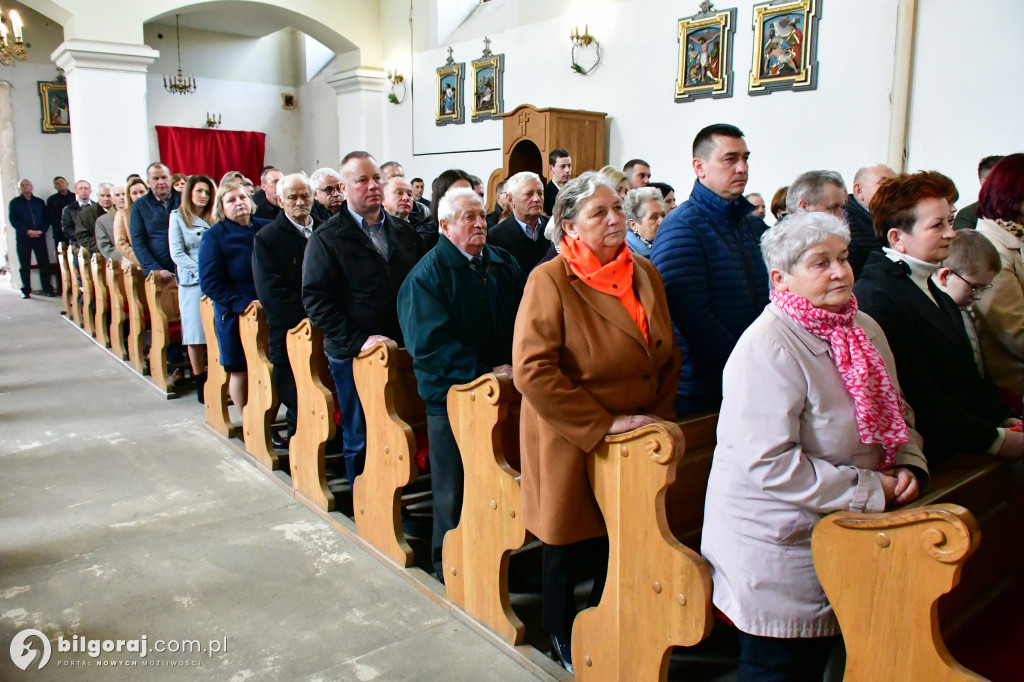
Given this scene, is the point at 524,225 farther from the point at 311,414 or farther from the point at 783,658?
the point at 783,658

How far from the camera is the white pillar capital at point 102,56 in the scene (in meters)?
9.23

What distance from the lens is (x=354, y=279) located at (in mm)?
3176

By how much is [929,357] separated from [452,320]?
138 cm

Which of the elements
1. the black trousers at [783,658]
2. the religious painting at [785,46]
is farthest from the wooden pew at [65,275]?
the black trousers at [783,658]

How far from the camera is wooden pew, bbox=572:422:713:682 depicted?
169cm

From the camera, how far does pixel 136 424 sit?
4.82 meters

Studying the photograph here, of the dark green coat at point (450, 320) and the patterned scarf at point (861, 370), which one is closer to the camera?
the patterned scarf at point (861, 370)

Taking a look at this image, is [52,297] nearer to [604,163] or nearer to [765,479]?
[604,163]

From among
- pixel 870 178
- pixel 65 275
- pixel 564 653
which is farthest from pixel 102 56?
pixel 564 653

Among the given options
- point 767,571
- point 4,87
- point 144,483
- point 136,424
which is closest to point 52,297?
point 4,87

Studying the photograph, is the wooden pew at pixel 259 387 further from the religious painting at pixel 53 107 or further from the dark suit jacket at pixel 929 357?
the religious painting at pixel 53 107

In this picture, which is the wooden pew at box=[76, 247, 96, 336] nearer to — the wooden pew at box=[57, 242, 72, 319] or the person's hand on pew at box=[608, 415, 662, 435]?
the wooden pew at box=[57, 242, 72, 319]

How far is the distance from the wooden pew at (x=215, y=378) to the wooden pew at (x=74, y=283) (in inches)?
180

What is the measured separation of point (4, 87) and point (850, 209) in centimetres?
1270
